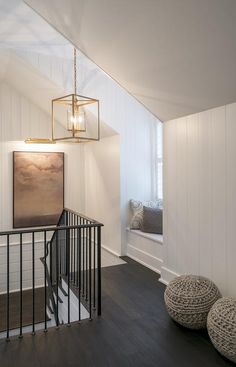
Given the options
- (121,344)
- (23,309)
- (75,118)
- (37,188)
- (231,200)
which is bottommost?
(23,309)

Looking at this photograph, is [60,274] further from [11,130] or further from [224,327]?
[11,130]

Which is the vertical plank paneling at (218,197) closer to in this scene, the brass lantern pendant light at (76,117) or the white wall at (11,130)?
the brass lantern pendant light at (76,117)

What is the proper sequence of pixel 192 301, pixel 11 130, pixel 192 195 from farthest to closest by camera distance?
pixel 11 130 < pixel 192 195 < pixel 192 301

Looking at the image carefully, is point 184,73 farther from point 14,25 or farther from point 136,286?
point 136,286

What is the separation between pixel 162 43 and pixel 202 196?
1.51 metres

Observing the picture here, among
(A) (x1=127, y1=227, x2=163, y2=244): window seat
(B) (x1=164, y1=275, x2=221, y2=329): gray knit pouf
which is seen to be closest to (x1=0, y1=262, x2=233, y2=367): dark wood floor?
(B) (x1=164, y1=275, x2=221, y2=329): gray knit pouf

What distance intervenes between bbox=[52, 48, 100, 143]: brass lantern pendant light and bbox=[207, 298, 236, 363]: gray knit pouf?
1836 millimetres

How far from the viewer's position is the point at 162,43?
236 cm

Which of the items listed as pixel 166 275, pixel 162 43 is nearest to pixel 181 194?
pixel 166 275

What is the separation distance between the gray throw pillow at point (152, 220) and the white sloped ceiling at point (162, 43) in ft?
5.87

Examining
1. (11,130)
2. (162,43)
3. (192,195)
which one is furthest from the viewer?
(11,130)

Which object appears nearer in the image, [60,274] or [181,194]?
[181,194]

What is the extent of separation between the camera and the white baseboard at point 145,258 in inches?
162

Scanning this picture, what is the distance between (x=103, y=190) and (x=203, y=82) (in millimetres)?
3245
